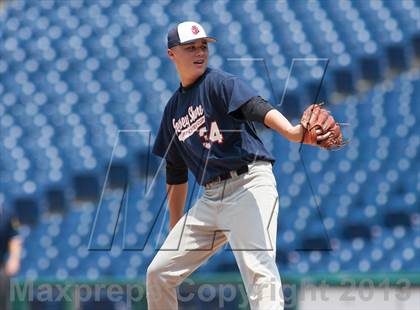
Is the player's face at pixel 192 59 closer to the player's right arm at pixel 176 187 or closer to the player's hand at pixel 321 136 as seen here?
the player's right arm at pixel 176 187

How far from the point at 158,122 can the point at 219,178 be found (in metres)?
2.95

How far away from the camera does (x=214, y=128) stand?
3240 millimetres

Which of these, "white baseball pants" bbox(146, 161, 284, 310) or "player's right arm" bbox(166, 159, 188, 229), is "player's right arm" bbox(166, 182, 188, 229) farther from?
"white baseball pants" bbox(146, 161, 284, 310)

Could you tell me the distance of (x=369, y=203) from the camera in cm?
578

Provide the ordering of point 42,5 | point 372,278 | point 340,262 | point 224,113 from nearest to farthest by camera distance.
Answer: point 224,113, point 372,278, point 340,262, point 42,5

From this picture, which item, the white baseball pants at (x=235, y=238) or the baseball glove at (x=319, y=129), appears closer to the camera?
the baseball glove at (x=319, y=129)

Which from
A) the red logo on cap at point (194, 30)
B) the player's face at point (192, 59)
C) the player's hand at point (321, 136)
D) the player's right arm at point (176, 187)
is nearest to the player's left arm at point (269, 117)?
the player's hand at point (321, 136)

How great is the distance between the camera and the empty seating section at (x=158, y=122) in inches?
225

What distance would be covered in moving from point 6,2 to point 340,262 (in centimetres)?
339

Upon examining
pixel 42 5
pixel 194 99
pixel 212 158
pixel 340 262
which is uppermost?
pixel 42 5

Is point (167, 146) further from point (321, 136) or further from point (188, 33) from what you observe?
point (321, 136)

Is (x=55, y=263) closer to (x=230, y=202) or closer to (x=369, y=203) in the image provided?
(x=369, y=203)

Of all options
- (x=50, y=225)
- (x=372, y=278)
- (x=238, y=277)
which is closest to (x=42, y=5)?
(x=50, y=225)

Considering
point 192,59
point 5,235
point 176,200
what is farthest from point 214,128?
point 5,235
